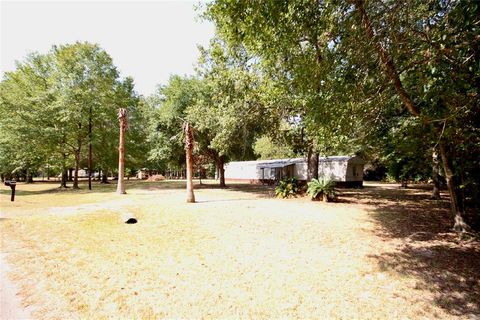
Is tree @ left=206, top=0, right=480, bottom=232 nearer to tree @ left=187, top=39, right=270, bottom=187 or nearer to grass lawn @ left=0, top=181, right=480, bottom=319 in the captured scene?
grass lawn @ left=0, top=181, right=480, bottom=319

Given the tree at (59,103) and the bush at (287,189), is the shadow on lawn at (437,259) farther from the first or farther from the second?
the tree at (59,103)

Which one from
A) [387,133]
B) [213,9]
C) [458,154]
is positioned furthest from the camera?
[387,133]

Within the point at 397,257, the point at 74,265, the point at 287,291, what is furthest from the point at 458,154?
the point at 74,265

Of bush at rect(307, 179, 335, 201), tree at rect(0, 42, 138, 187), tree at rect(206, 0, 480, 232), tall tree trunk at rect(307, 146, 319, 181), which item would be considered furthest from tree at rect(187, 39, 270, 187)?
tree at rect(0, 42, 138, 187)

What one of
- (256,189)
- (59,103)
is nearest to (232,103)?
(256,189)

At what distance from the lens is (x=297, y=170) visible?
32.2 metres

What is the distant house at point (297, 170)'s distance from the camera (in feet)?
90.4

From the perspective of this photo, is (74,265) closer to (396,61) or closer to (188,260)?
(188,260)

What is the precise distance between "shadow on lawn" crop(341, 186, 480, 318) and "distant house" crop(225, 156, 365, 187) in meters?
16.3

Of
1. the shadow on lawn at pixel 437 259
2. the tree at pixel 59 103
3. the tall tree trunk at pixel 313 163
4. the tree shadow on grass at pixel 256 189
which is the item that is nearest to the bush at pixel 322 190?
the tall tree trunk at pixel 313 163

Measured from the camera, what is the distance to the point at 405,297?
5109 millimetres

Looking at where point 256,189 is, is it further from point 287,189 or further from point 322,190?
point 322,190

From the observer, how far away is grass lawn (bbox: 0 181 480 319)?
4.55 metres

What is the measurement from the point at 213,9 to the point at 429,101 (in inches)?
227
